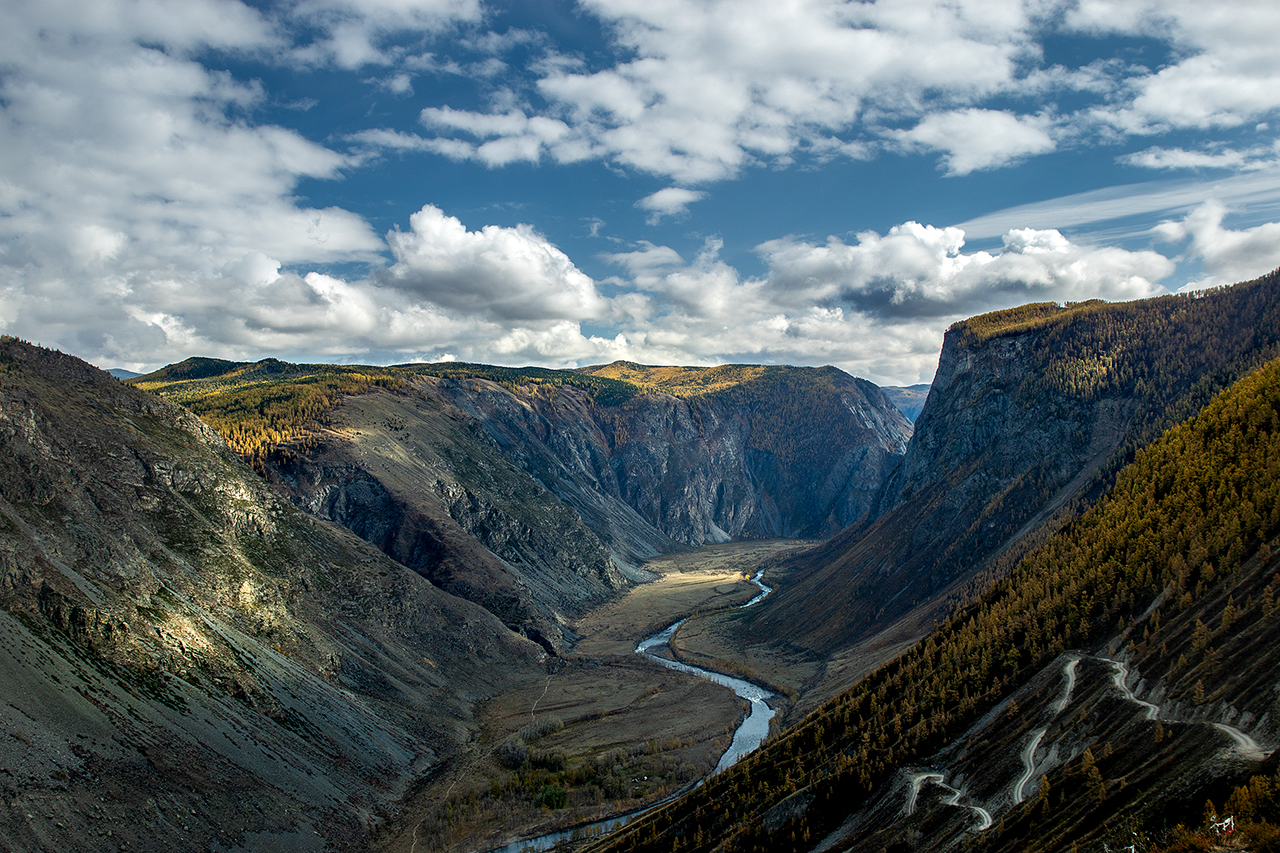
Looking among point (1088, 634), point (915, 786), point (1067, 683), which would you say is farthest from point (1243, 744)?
point (1088, 634)

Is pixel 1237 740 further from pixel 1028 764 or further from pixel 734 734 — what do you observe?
pixel 734 734

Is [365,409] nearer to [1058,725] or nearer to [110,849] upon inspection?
[110,849]

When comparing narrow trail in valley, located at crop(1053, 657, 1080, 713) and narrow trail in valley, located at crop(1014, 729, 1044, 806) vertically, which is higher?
narrow trail in valley, located at crop(1053, 657, 1080, 713)

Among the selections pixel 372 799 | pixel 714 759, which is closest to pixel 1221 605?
pixel 714 759

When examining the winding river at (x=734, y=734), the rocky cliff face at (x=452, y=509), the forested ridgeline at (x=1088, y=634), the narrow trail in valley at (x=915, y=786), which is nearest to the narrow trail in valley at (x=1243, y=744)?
the forested ridgeline at (x=1088, y=634)

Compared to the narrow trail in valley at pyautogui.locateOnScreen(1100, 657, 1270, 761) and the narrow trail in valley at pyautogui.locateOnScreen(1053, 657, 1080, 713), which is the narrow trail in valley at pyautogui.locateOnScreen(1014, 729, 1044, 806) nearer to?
the narrow trail in valley at pyautogui.locateOnScreen(1053, 657, 1080, 713)

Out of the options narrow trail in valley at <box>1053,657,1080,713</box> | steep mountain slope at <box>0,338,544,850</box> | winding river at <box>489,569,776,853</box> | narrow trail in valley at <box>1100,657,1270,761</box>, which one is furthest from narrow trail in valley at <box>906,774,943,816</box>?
steep mountain slope at <box>0,338,544,850</box>
